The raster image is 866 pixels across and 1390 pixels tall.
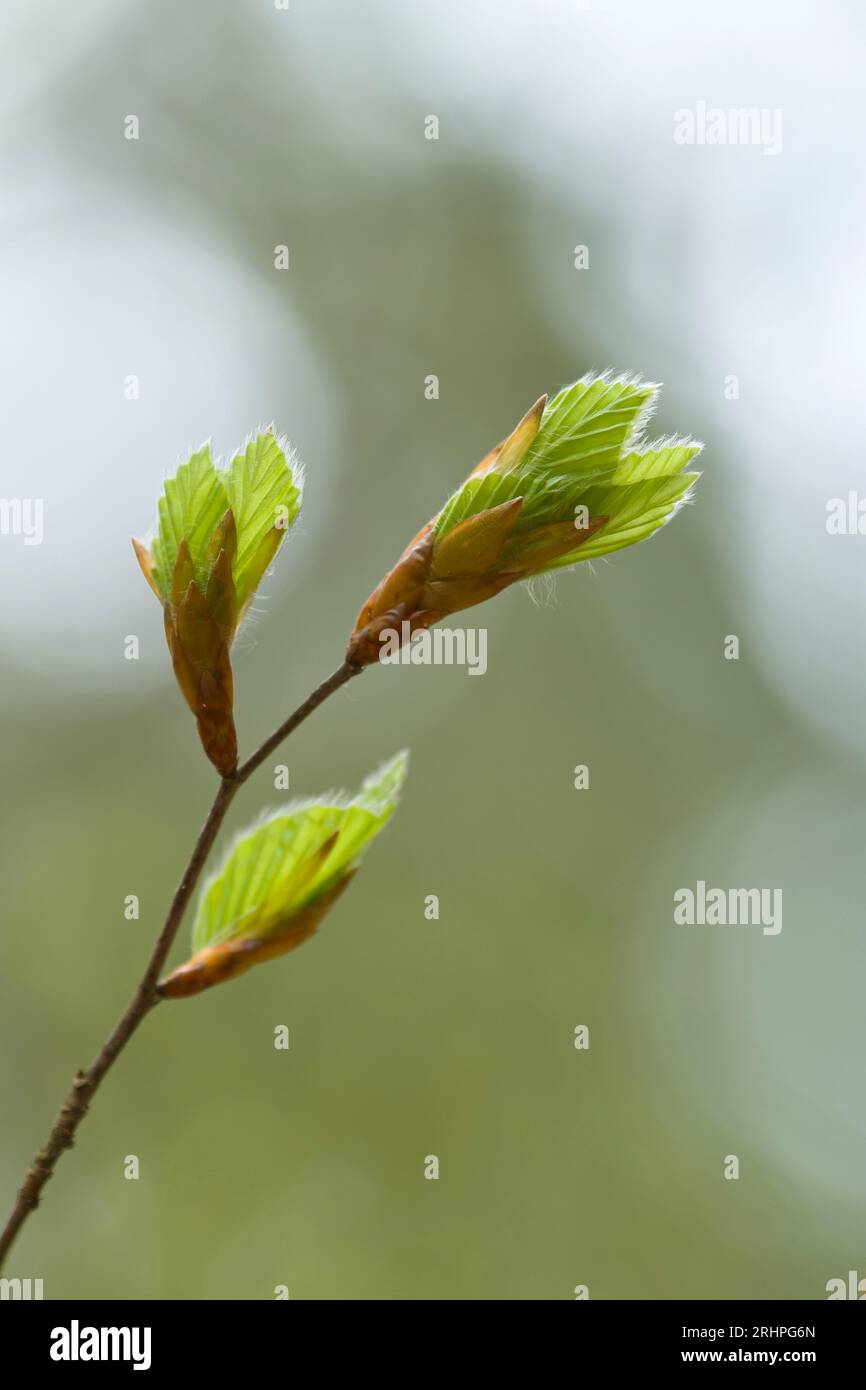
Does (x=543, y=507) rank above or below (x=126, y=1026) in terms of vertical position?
above

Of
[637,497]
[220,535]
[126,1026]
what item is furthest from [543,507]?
[126,1026]

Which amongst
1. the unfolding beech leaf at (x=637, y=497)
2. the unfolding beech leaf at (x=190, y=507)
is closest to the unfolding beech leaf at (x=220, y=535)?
the unfolding beech leaf at (x=190, y=507)

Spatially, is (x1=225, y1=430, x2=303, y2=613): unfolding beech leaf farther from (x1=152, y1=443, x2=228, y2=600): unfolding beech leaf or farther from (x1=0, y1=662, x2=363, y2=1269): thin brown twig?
(x1=0, y1=662, x2=363, y2=1269): thin brown twig

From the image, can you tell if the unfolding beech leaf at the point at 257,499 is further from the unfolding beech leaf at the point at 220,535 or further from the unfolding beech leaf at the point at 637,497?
the unfolding beech leaf at the point at 637,497

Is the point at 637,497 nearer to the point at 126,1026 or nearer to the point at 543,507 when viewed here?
the point at 543,507

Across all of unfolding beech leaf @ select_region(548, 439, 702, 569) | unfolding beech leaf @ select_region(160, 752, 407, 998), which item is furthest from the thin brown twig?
unfolding beech leaf @ select_region(548, 439, 702, 569)

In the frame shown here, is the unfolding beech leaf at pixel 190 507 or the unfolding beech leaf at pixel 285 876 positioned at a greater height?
the unfolding beech leaf at pixel 190 507

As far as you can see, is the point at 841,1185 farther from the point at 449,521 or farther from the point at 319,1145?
the point at 449,521

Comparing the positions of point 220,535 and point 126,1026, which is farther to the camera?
point 220,535
